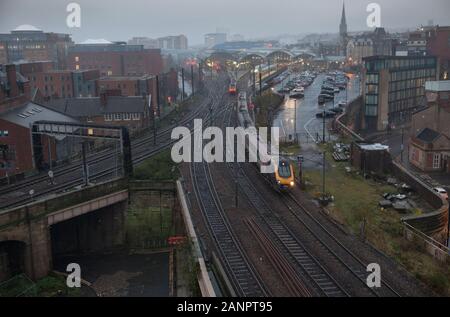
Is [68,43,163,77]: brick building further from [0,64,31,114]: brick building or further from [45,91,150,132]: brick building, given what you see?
[0,64,31,114]: brick building

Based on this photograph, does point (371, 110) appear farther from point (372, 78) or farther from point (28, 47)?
point (28, 47)

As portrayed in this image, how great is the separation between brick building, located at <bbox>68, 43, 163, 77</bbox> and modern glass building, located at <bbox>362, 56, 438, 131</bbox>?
60.6m

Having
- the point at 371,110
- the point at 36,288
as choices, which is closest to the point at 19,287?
the point at 36,288

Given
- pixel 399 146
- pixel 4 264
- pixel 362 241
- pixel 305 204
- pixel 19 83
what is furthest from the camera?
pixel 399 146

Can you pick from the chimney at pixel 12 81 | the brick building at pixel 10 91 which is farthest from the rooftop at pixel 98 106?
the chimney at pixel 12 81

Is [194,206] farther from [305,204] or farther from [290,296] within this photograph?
[290,296]

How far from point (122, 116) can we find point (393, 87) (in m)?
34.3

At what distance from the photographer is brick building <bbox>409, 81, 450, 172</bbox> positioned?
43.7m

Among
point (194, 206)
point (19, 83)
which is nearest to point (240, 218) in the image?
point (194, 206)

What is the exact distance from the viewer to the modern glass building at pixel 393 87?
64.0 m

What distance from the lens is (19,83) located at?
49.2 m

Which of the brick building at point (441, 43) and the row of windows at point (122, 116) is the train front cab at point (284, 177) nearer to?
the row of windows at point (122, 116)

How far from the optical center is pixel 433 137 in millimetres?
44031

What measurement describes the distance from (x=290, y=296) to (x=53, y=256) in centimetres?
1907
